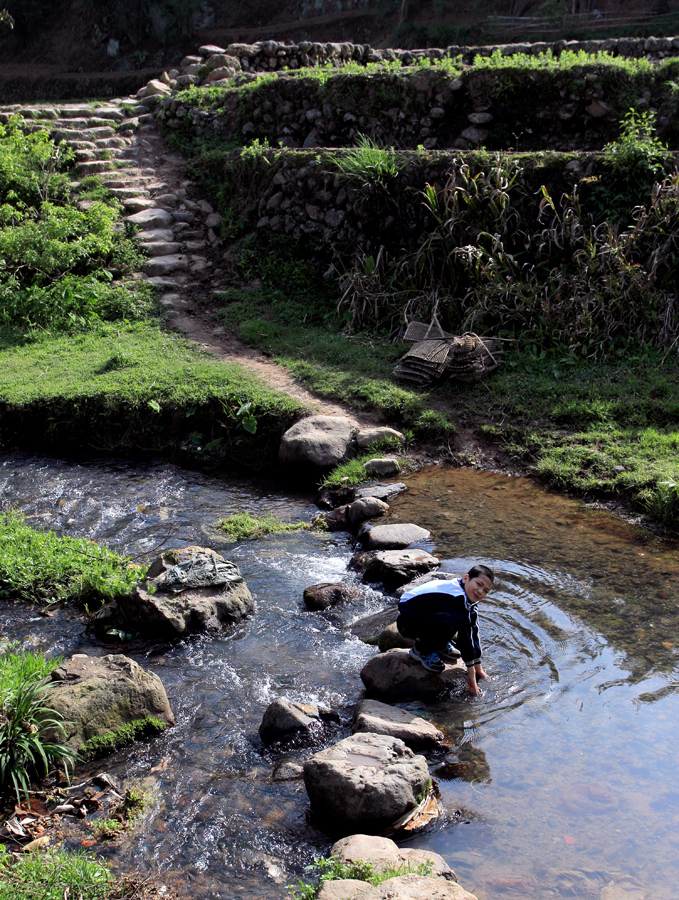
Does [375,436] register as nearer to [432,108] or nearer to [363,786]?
[363,786]

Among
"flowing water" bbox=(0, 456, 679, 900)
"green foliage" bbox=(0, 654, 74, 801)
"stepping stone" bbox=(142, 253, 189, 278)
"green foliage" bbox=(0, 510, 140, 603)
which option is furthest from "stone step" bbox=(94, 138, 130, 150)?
"green foliage" bbox=(0, 654, 74, 801)

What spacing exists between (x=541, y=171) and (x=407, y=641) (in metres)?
7.60

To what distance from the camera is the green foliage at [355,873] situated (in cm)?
293

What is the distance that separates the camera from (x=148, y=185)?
1361 cm

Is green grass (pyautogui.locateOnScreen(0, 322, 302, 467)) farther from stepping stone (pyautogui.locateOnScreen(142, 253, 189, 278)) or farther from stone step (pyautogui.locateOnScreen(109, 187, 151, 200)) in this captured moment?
stone step (pyautogui.locateOnScreen(109, 187, 151, 200))

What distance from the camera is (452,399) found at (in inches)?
337

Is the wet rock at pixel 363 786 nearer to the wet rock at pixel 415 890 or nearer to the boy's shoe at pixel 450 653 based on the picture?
the wet rock at pixel 415 890

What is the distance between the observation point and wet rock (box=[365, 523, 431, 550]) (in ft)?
20.4

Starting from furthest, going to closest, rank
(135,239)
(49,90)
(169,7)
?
1. (169,7)
2. (49,90)
3. (135,239)

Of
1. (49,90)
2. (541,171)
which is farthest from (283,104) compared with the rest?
(49,90)

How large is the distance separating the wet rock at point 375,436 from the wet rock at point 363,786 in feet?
14.7

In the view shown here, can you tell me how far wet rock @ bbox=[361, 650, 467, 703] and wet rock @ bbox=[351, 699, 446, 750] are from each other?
11.8 inches

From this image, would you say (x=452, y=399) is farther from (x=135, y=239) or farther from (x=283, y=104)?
(x=283, y=104)

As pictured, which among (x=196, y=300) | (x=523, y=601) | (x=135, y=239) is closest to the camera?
(x=523, y=601)
